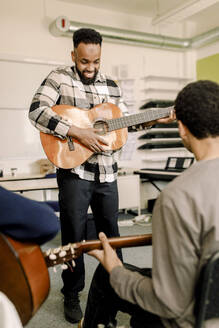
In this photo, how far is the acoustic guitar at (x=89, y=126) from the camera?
1694 millimetres

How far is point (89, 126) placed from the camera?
1780 mm

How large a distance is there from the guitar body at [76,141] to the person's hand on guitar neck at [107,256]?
0.73 m

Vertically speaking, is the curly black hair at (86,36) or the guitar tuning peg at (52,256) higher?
the curly black hair at (86,36)

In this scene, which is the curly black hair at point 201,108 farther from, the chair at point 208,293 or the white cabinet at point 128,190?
the white cabinet at point 128,190

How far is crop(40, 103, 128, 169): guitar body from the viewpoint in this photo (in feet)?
5.54

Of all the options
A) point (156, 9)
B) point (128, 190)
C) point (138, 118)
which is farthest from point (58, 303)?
point (156, 9)

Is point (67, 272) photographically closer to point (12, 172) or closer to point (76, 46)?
point (76, 46)

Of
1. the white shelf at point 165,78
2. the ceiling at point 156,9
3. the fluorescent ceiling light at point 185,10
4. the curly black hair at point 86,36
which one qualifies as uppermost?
the ceiling at point 156,9

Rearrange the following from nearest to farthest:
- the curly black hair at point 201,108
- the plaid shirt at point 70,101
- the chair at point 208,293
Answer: the chair at point 208,293
the curly black hair at point 201,108
the plaid shirt at point 70,101

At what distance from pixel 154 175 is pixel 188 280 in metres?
3.25

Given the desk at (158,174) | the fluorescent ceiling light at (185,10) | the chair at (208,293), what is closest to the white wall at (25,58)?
the fluorescent ceiling light at (185,10)

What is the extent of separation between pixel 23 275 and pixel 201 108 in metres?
0.66

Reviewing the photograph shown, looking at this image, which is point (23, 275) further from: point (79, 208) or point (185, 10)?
point (185, 10)

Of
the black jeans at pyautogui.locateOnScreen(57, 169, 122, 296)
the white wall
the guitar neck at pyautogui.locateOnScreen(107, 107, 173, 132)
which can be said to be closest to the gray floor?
the black jeans at pyautogui.locateOnScreen(57, 169, 122, 296)
